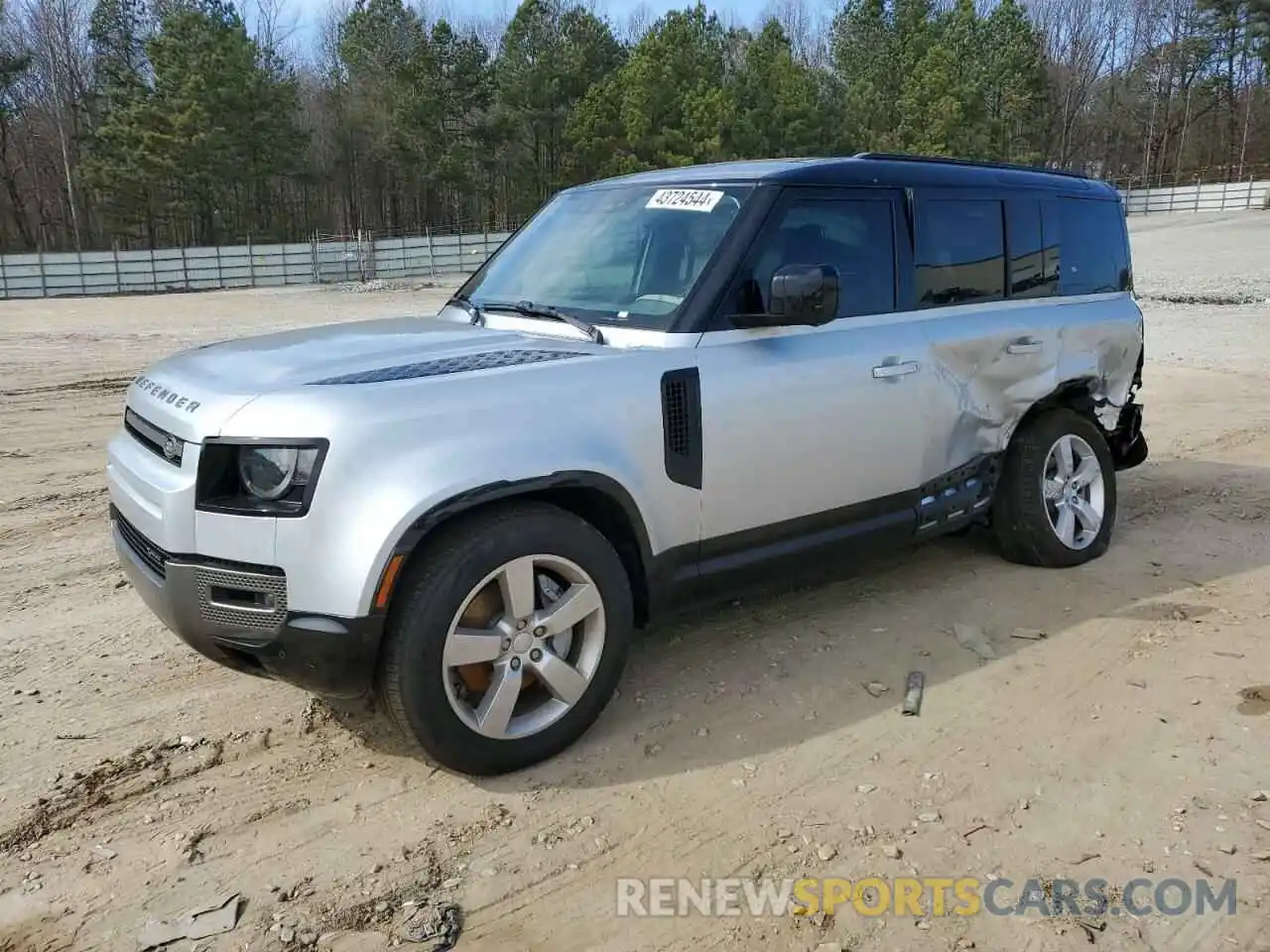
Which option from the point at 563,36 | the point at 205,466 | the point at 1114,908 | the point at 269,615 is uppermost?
the point at 563,36

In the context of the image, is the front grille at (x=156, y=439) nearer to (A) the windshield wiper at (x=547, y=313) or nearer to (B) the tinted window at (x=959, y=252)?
(A) the windshield wiper at (x=547, y=313)

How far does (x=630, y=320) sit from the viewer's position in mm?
3768

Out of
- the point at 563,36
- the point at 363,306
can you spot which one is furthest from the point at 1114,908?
the point at 563,36

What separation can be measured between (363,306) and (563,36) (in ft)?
98.3

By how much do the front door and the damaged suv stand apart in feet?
0.04

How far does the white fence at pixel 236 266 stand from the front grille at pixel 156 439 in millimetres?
35787

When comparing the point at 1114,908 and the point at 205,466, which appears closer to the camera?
the point at 1114,908

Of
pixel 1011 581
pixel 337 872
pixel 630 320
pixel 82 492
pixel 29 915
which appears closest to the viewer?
pixel 29 915

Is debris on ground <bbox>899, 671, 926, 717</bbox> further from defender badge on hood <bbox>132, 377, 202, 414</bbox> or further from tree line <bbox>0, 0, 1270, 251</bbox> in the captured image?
tree line <bbox>0, 0, 1270, 251</bbox>

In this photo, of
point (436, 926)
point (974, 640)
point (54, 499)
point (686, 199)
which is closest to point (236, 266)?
point (54, 499)

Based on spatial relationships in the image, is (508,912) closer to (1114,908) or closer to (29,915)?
(29,915)

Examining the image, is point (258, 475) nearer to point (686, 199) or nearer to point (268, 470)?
point (268, 470)

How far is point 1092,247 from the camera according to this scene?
5426mm

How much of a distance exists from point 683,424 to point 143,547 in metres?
1.86
